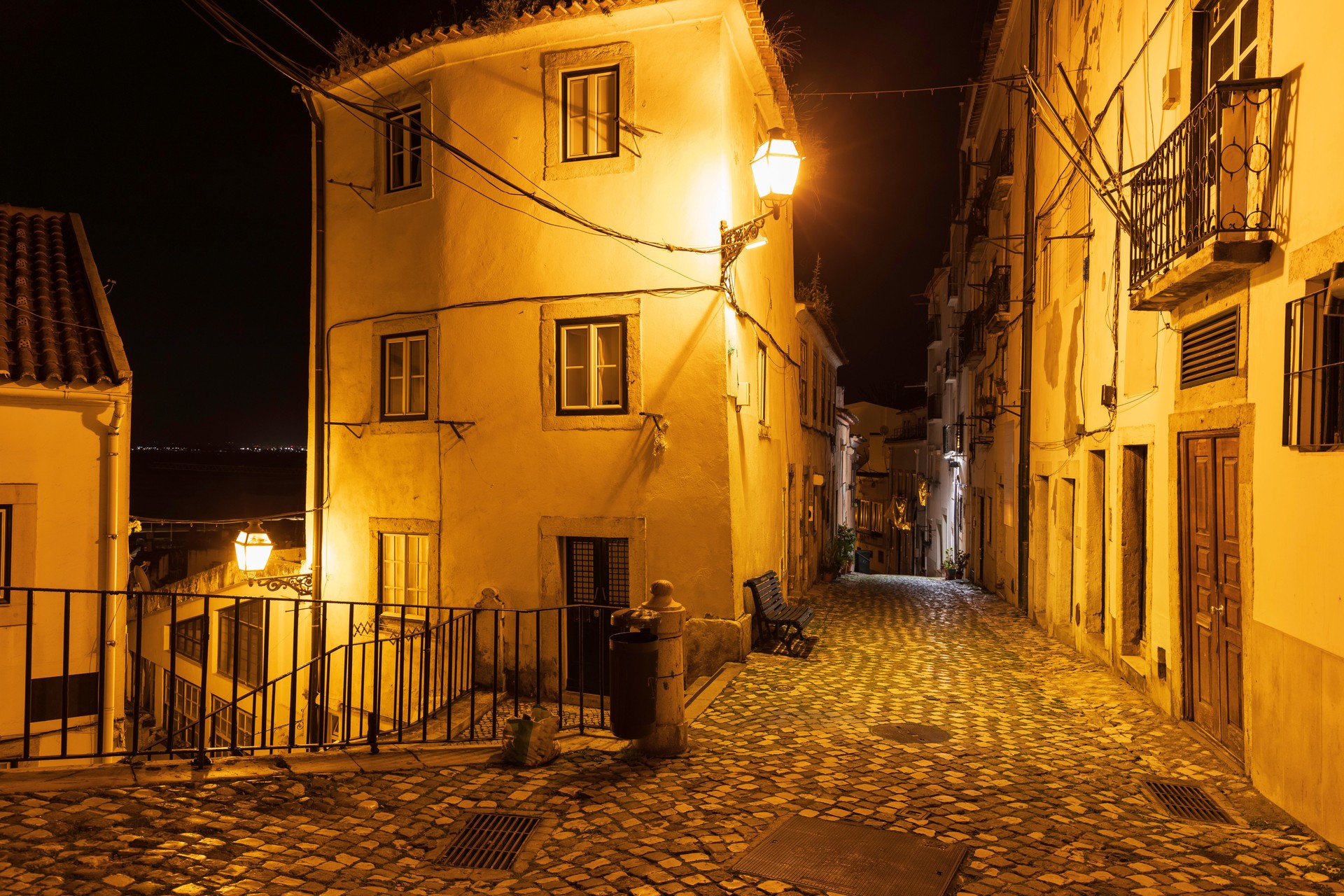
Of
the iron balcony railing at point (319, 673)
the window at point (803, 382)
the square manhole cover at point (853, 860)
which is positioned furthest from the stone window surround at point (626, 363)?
the window at point (803, 382)

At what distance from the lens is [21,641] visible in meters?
9.09

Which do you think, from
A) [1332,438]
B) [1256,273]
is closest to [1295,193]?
[1256,273]

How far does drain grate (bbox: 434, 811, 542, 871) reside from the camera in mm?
4660

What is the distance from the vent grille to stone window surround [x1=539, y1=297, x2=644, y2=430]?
589 centimetres

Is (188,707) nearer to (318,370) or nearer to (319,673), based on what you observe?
(319,673)

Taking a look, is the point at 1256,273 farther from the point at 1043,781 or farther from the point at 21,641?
the point at 21,641

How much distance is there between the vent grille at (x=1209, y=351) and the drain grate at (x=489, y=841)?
19.9 ft

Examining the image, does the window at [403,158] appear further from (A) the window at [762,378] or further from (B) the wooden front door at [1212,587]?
(B) the wooden front door at [1212,587]

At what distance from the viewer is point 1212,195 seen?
646 centimetres

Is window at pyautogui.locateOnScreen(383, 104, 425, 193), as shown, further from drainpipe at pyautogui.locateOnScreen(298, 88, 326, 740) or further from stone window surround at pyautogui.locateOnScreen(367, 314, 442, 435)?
stone window surround at pyautogui.locateOnScreen(367, 314, 442, 435)

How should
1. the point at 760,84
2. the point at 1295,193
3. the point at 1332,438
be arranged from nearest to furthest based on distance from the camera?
the point at 1332,438, the point at 1295,193, the point at 760,84

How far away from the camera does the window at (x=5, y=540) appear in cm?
907

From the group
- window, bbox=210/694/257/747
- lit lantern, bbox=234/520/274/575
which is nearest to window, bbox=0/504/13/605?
lit lantern, bbox=234/520/274/575

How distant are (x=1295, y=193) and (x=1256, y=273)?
2.38 feet
